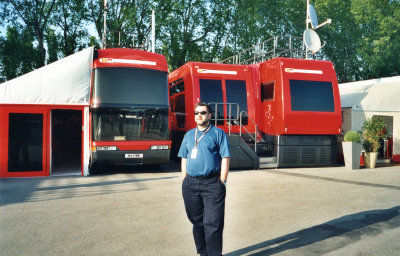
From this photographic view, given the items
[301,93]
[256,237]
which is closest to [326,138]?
[301,93]

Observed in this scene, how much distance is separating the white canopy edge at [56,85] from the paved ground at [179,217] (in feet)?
7.42

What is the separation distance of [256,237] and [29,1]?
2665cm

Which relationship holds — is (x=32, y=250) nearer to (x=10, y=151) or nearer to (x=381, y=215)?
(x=381, y=215)

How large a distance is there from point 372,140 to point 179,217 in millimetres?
10400

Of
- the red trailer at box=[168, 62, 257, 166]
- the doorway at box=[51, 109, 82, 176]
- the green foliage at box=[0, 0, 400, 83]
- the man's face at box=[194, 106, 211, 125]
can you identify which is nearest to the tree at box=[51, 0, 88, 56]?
the green foliage at box=[0, 0, 400, 83]

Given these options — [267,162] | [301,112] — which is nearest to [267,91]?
[301,112]

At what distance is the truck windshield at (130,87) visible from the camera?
10.6 m

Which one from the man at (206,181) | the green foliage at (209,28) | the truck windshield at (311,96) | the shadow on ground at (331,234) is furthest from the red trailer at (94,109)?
the green foliage at (209,28)

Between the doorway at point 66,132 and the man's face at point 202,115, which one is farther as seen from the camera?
the doorway at point 66,132

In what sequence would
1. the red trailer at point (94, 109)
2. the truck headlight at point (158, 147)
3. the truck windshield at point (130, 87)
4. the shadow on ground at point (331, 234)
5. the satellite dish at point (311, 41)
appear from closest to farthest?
1. the shadow on ground at point (331, 234)
2. the red trailer at point (94, 109)
3. the truck windshield at point (130, 87)
4. the truck headlight at point (158, 147)
5. the satellite dish at point (311, 41)

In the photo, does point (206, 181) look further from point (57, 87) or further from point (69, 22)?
point (69, 22)

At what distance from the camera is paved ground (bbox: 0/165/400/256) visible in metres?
4.61

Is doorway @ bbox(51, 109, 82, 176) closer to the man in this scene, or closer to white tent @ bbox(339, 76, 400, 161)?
white tent @ bbox(339, 76, 400, 161)

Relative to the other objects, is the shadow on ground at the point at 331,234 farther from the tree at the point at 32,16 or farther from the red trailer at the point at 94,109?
the tree at the point at 32,16
